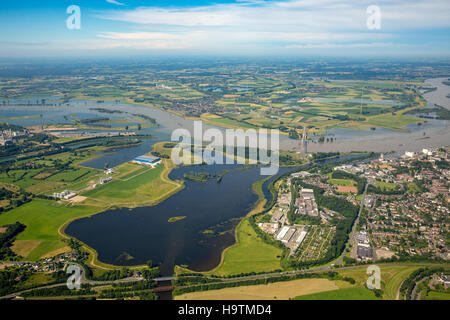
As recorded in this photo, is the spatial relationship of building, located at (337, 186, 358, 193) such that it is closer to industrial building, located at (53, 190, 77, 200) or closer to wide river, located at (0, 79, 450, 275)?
wide river, located at (0, 79, 450, 275)

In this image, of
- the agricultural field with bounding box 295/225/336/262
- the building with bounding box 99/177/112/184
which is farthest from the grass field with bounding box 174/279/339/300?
the building with bounding box 99/177/112/184

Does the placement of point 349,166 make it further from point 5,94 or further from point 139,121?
point 5,94

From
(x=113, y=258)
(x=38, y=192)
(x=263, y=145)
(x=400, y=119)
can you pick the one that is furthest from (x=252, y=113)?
(x=113, y=258)

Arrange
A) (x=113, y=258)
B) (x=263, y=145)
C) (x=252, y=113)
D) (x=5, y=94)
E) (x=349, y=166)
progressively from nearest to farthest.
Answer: (x=113, y=258)
(x=349, y=166)
(x=263, y=145)
(x=252, y=113)
(x=5, y=94)

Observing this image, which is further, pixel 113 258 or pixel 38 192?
pixel 38 192

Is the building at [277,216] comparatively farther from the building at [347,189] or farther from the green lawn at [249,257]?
the building at [347,189]

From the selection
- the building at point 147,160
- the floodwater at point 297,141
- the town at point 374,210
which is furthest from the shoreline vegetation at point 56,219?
the town at point 374,210

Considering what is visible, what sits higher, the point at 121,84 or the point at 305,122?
the point at 121,84
